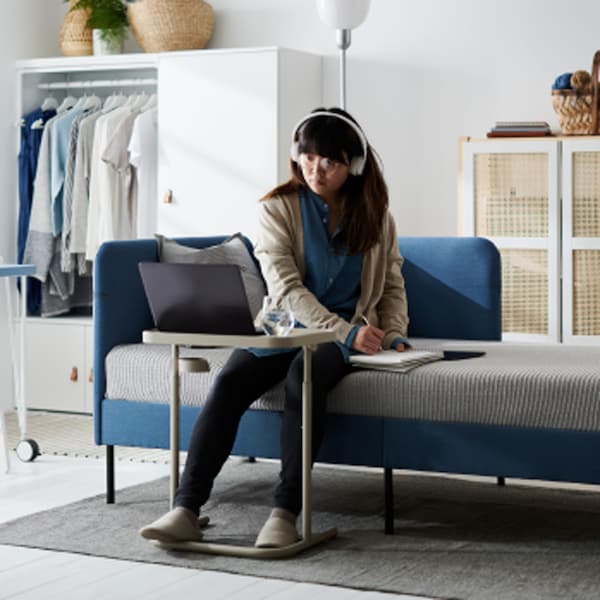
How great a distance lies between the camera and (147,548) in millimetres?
3113

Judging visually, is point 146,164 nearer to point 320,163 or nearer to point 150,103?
point 150,103

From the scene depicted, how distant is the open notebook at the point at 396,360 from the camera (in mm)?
3195

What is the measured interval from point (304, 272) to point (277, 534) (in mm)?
806

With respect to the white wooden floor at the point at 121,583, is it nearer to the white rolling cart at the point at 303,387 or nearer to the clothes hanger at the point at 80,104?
the white rolling cart at the point at 303,387

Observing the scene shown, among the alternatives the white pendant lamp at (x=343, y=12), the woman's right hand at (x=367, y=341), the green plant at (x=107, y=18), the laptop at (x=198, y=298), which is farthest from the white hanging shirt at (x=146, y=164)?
the laptop at (x=198, y=298)

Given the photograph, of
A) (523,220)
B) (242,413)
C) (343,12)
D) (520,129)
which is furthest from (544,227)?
(242,413)

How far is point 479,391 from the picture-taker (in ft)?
10.2

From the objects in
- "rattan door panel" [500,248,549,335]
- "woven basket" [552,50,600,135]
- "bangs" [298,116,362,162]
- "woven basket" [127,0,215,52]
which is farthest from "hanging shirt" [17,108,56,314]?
"bangs" [298,116,362,162]

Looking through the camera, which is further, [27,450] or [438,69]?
[438,69]

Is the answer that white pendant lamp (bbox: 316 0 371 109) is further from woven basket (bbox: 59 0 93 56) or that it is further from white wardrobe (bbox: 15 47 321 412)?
woven basket (bbox: 59 0 93 56)

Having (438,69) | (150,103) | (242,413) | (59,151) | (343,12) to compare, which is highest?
(343,12)

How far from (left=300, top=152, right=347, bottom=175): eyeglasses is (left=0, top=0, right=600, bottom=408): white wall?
6.26ft

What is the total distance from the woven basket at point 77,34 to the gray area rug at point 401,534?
8.31 ft

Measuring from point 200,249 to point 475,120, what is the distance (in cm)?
166
